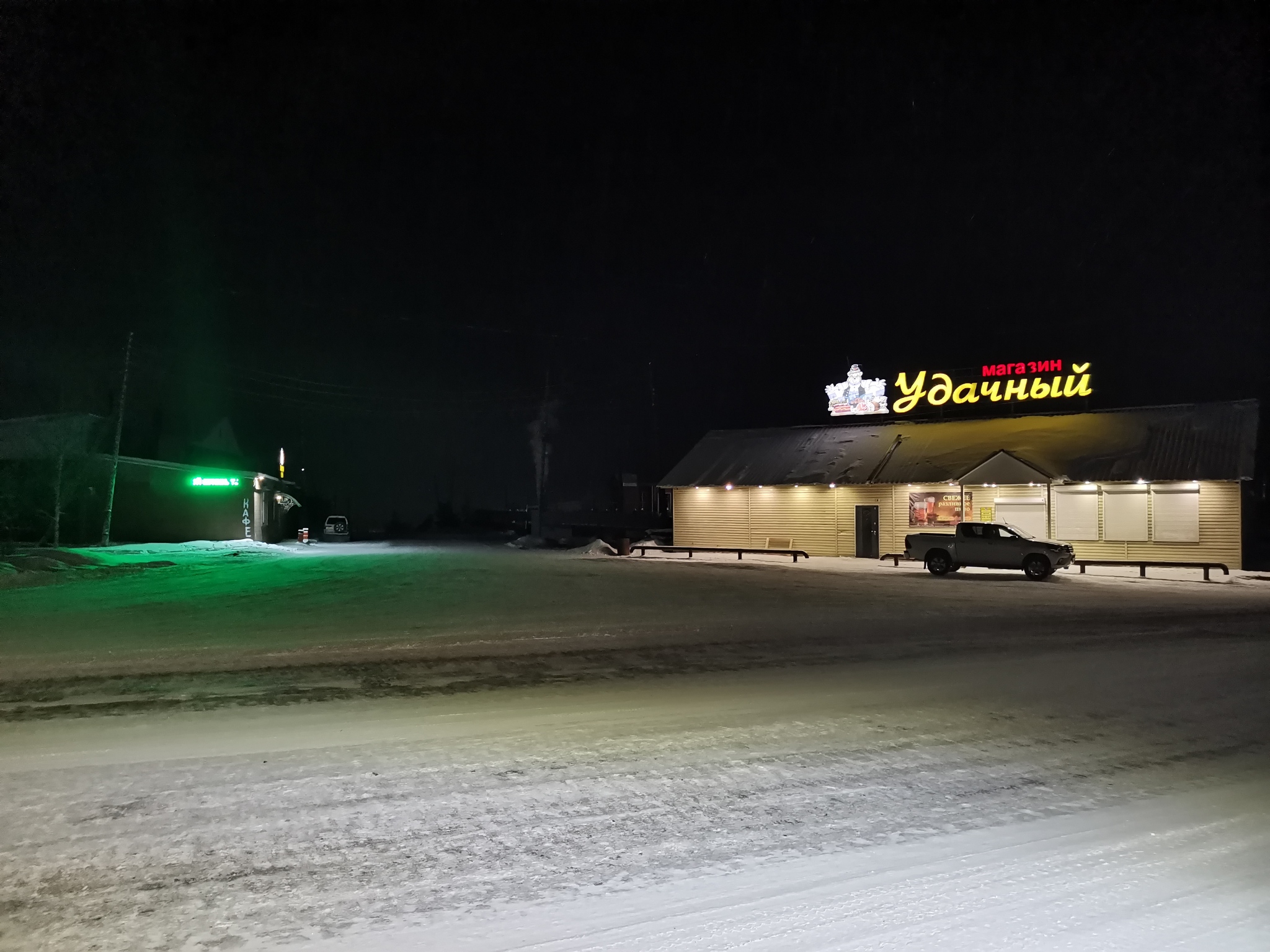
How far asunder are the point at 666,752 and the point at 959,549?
23.5 m

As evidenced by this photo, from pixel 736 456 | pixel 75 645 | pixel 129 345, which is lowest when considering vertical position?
pixel 75 645

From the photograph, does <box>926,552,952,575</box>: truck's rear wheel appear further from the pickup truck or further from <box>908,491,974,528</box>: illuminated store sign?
<box>908,491,974,528</box>: illuminated store sign

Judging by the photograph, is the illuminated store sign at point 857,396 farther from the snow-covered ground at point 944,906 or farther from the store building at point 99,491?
the snow-covered ground at point 944,906

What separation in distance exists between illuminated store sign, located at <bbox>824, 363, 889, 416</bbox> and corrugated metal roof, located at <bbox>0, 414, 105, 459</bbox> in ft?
107

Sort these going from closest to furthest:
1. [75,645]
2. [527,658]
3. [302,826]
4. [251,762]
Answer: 1. [302,826]
2. [251,762]
3. [527,658]
4. [75,645]

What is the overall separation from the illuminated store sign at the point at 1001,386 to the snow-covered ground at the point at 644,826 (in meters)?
28.2

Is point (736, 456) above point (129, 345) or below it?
below

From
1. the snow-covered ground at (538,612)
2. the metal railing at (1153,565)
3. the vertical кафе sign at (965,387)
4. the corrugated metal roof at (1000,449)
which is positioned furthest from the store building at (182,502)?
the metal railing at (1153,565)

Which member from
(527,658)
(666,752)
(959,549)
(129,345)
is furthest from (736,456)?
(666,752)

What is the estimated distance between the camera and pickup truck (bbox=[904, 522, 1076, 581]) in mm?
27094

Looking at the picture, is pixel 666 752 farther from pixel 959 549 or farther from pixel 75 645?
pixel 959 549

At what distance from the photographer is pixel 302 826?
18.7 feet

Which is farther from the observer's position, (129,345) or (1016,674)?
(129,345)

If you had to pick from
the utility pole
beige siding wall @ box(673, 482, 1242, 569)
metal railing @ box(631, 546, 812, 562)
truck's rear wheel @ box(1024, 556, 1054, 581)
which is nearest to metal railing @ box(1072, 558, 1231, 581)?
beige siding wall @ box(673, 482, 1242, 569)
